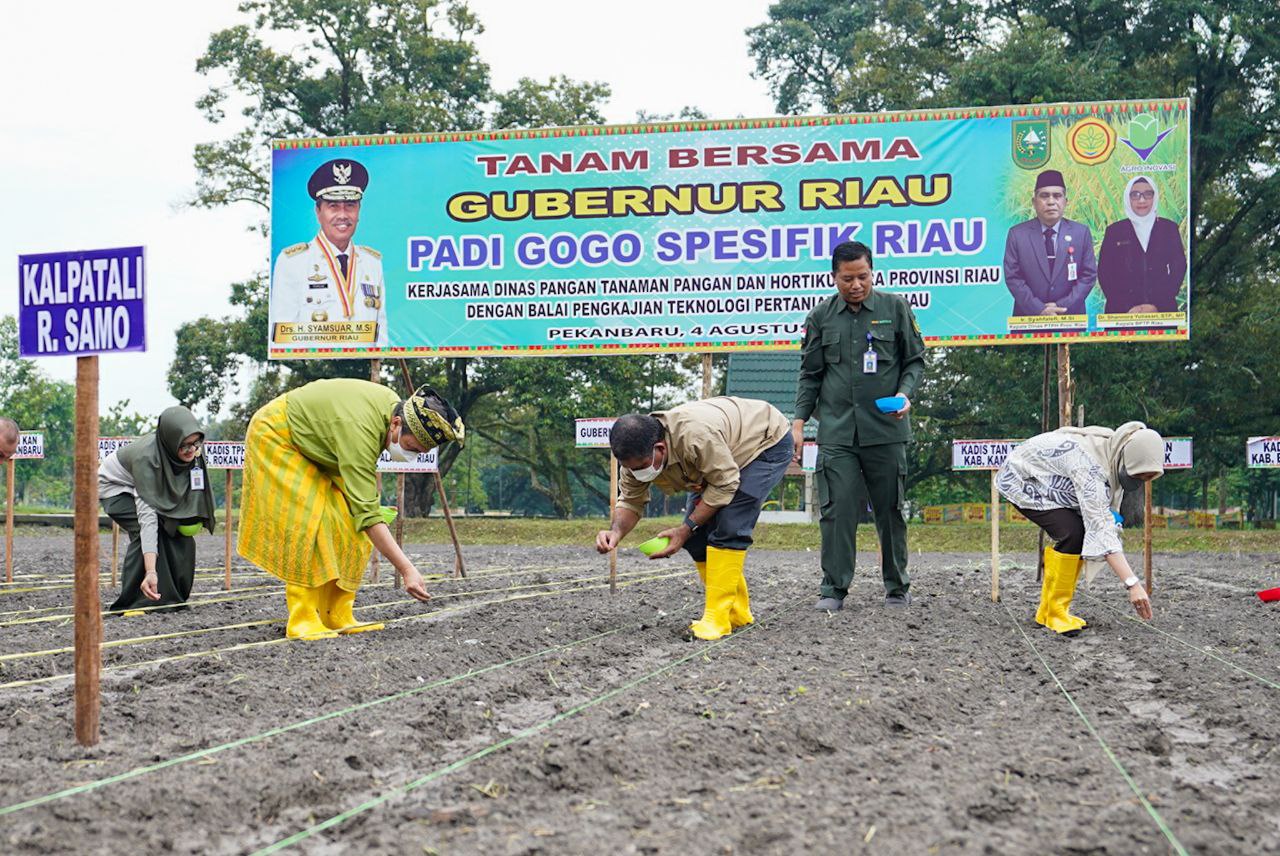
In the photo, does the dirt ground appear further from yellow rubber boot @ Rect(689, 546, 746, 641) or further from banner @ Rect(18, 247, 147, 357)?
banner @ Rect(18, 247, 147, 357)

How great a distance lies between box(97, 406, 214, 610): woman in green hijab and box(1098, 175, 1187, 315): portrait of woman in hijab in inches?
328

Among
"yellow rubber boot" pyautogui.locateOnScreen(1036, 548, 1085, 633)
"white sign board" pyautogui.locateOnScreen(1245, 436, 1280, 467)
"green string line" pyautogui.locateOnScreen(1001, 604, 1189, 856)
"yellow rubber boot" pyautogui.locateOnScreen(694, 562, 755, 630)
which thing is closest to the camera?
"green string line" pyautogui.locateOnScreen(1001, 604, 1189, 856)

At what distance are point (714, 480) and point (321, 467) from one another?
182cm

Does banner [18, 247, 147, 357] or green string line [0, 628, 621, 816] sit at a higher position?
banner [18, 247, 147, 357]

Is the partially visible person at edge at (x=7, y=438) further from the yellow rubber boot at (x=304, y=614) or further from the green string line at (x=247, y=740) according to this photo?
the green string line at (x=247, y=740)

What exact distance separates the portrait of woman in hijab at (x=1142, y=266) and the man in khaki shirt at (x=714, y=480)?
679 cm

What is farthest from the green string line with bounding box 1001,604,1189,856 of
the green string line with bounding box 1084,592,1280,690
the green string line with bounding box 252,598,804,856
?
the green string line with bounding box 252,598,804,856

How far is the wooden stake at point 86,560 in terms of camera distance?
353 centimetres

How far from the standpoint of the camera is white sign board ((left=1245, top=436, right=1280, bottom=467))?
9.70m

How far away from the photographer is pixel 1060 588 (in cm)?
621

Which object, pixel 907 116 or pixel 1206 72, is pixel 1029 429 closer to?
pixel 1206 72

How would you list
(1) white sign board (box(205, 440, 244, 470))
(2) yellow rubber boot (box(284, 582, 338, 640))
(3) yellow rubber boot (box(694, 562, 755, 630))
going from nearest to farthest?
(2) yellow rubber boot (box(284, 582, 338, 640)) → (3) yellow rubber boot (box(694, 562, 755, 630)) → (1) white sign board (box(205, 440, 244, 470))

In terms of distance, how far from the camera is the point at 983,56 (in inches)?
931

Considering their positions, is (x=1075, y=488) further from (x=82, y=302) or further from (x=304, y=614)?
(x=82, y=302)
